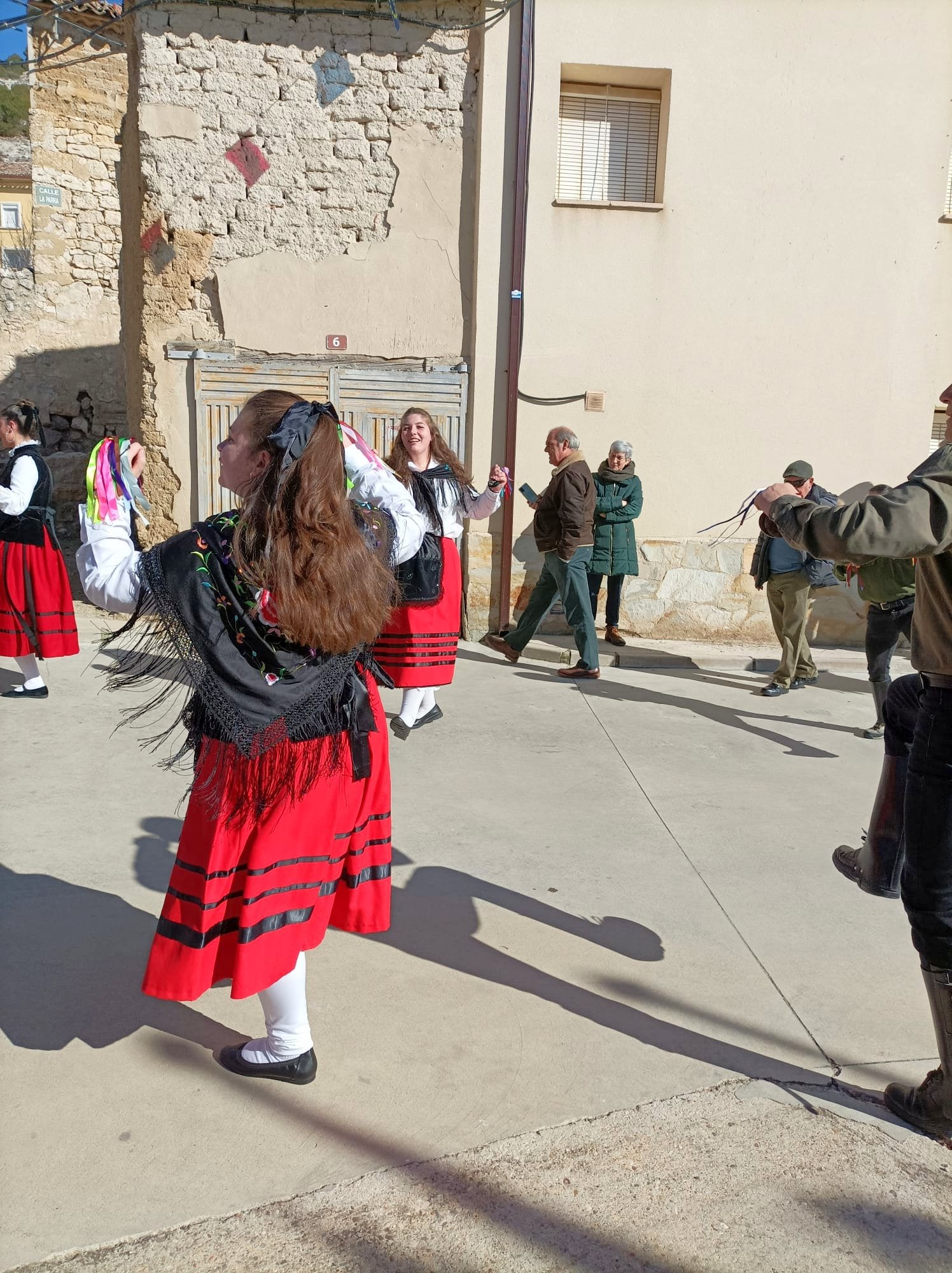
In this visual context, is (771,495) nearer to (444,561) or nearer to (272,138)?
(444,561)

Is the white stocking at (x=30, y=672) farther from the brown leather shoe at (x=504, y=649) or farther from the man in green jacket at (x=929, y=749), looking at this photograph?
the man in green jacket at (x=929, y=749)

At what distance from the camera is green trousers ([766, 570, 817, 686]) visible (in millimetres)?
6531

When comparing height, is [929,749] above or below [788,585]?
above

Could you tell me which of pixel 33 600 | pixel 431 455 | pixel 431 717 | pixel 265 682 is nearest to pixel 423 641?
pixel 431 717

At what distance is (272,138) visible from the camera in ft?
24.9

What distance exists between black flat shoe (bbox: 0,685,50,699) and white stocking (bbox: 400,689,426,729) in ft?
7.09

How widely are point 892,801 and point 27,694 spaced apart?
4796 millimetres

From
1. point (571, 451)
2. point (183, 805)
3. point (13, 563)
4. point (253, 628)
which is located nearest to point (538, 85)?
point (571, 451)

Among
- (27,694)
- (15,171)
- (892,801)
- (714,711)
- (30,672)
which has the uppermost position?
(15,171)

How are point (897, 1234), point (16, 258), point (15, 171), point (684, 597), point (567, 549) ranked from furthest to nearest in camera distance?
point (15, 171), point (16, 258), point (684, 597), point (567, 549), point (897, 1234)

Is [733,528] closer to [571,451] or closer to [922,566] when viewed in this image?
[571,451]

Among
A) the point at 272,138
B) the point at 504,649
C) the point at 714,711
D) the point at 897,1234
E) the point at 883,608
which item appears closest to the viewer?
the point at 897,1234

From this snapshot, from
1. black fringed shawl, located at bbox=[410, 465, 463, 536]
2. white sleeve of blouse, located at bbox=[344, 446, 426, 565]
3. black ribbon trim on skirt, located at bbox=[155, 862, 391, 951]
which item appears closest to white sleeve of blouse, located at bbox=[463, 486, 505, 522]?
black fringed shawl, located at bbox=[410, 465, 463, 536]

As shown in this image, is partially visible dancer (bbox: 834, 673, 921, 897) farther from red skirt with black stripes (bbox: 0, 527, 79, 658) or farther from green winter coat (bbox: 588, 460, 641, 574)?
green winter coat (bbox: 588, 460, 641, 574)
